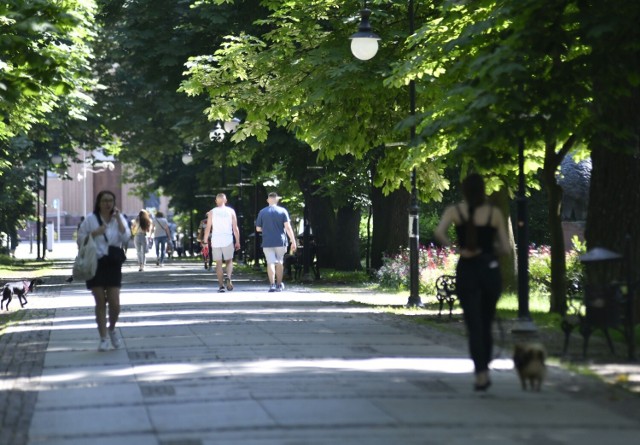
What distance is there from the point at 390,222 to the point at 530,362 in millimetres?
22104

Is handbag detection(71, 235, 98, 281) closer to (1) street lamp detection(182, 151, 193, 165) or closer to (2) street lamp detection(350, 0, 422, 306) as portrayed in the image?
(2) street lamp detection(350, 0, 422, 306)

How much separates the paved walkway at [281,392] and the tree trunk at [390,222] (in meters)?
13.6

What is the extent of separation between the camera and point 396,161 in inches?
983

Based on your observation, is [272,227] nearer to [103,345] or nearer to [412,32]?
[412,32]

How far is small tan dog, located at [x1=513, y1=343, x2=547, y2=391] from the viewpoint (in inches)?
438

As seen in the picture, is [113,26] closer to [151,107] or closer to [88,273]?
[151,107]

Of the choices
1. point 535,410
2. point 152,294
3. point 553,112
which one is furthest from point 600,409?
point 152,294

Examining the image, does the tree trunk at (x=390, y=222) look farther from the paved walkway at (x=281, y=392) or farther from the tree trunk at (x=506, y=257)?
the paved walkway at (x=281, y=392)

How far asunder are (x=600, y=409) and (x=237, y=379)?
3.25 metres

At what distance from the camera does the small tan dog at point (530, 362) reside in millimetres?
11133

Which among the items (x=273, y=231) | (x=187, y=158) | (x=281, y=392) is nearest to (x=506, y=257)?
(x=273, y=231)

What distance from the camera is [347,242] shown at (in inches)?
1572

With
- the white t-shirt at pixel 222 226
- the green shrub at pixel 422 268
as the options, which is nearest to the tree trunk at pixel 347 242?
the green shrub at pixel 422 268

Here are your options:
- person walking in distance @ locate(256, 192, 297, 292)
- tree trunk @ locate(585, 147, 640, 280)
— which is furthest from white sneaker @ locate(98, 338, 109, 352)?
person walking in distance @ locate(256, 192, 297, 292)
